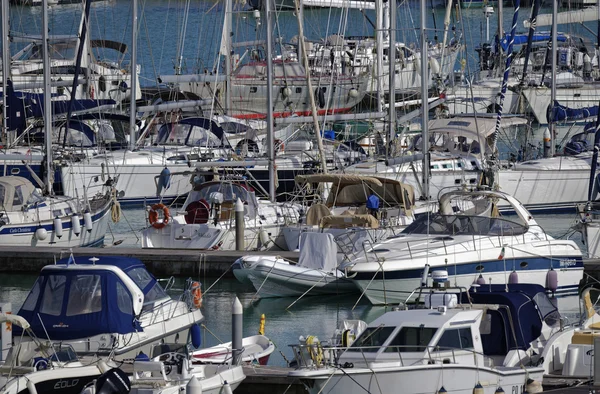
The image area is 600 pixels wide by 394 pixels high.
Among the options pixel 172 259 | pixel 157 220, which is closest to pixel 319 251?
pixel 172 259

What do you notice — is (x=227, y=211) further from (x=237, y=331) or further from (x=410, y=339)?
(x=410, y=339)

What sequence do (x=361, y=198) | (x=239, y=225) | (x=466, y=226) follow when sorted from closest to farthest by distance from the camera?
1. (x=466, y=226)
2. (x=239, y=225)
3. (x=361, y=198)

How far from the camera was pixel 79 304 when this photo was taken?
19172 millimetres

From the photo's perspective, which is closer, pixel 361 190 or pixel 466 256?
pixel 466 256

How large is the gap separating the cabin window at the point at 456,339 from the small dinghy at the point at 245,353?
2.92m

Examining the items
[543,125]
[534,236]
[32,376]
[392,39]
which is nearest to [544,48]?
[543,125]

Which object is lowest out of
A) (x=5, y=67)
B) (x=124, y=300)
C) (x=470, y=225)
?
(x=470, y=225)

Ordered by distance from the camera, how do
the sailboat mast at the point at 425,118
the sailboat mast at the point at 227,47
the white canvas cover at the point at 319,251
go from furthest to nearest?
the sailboat mast at the point at 227,47 → the sailboat mast at the point at 425,118 → the white canvas cover at the point at 319,251

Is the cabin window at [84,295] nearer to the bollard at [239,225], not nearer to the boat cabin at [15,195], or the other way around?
the bollard at [239,225]

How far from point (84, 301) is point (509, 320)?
585 centimetres

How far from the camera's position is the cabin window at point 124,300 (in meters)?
19.3

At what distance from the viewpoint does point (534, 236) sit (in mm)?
26141

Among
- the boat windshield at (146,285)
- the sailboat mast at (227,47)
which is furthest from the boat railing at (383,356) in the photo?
the sailboat mast at (227,47)

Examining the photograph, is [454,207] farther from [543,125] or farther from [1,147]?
[543,125]
